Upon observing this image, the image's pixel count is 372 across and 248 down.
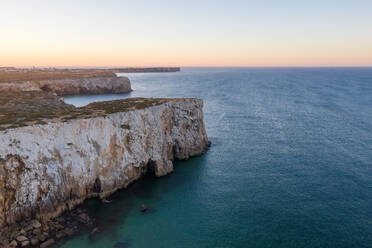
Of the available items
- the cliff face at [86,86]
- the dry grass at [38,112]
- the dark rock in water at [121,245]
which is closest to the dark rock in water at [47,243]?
the dark rock in water at [121,245]

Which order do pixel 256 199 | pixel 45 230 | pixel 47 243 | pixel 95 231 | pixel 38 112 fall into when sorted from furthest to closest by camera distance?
pixel 38 112 → pixel 256 199 → pixel 95 231 → pixel 45 230 → pixel 47 243

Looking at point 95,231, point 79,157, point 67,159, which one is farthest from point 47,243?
point 79,157

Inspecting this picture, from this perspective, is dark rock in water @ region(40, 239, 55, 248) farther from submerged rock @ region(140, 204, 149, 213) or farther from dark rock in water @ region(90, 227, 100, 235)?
submerged rock @ region(140, 204, 149, 213)

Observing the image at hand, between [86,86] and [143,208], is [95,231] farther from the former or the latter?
[86,86]

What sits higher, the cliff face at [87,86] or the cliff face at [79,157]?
the cliff face at [87,86]

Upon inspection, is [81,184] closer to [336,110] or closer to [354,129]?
[354,129]

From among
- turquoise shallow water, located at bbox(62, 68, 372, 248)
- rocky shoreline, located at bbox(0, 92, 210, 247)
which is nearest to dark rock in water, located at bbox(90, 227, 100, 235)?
turquoise shallow water, located at bbox(62, 68, 372, 248)

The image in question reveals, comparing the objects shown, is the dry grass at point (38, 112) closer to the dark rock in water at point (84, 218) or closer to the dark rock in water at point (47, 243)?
the dark rock in water at point (84, 218)

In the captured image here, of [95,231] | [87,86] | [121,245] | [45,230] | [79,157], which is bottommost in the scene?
[121,245]

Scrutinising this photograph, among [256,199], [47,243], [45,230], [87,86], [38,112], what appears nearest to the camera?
[47,243]
